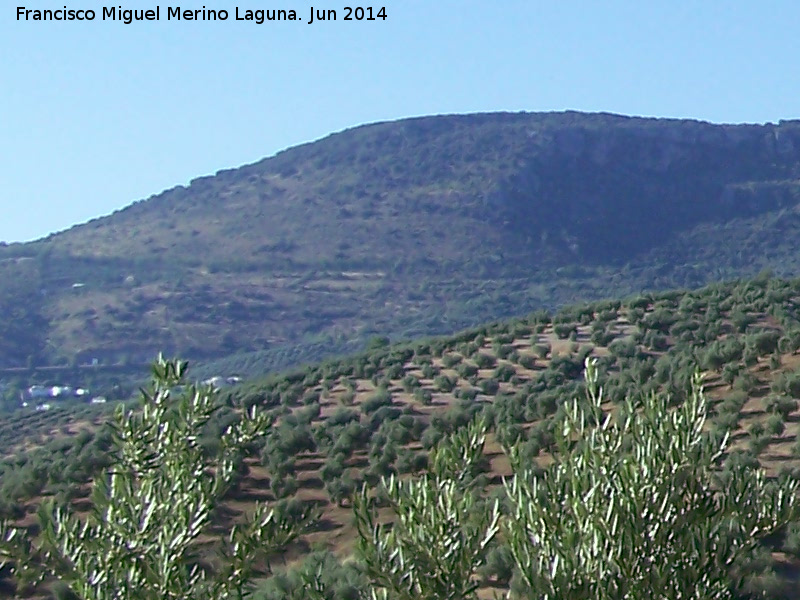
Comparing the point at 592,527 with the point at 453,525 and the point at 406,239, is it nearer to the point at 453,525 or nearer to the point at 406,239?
the point at 453,525

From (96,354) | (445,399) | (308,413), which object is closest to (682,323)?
(445,399)

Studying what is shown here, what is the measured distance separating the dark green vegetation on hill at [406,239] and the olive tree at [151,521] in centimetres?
6242

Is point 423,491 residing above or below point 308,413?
above

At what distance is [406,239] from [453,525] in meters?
90.6

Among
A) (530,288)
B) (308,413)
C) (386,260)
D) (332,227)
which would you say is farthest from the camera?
(332,227)

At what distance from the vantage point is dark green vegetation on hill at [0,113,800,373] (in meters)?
83.4

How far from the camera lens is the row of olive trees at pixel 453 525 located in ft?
24.9

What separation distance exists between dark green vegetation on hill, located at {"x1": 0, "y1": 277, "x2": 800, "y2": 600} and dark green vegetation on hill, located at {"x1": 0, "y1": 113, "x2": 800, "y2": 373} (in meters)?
37.2

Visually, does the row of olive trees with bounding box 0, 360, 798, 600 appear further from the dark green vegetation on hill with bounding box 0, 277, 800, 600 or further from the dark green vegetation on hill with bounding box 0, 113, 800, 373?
the dark green vegetation on hill with bounding box 0, 113, 800, 373

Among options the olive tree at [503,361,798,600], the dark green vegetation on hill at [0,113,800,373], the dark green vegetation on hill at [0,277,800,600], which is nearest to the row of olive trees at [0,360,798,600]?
the olive tree at [503,361,798,600]

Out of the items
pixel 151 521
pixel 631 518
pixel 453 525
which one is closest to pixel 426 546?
pixel 453 525

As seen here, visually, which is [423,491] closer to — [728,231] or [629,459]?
[629,459]

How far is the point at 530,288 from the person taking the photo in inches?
3501

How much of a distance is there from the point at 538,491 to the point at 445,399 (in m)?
21.0
